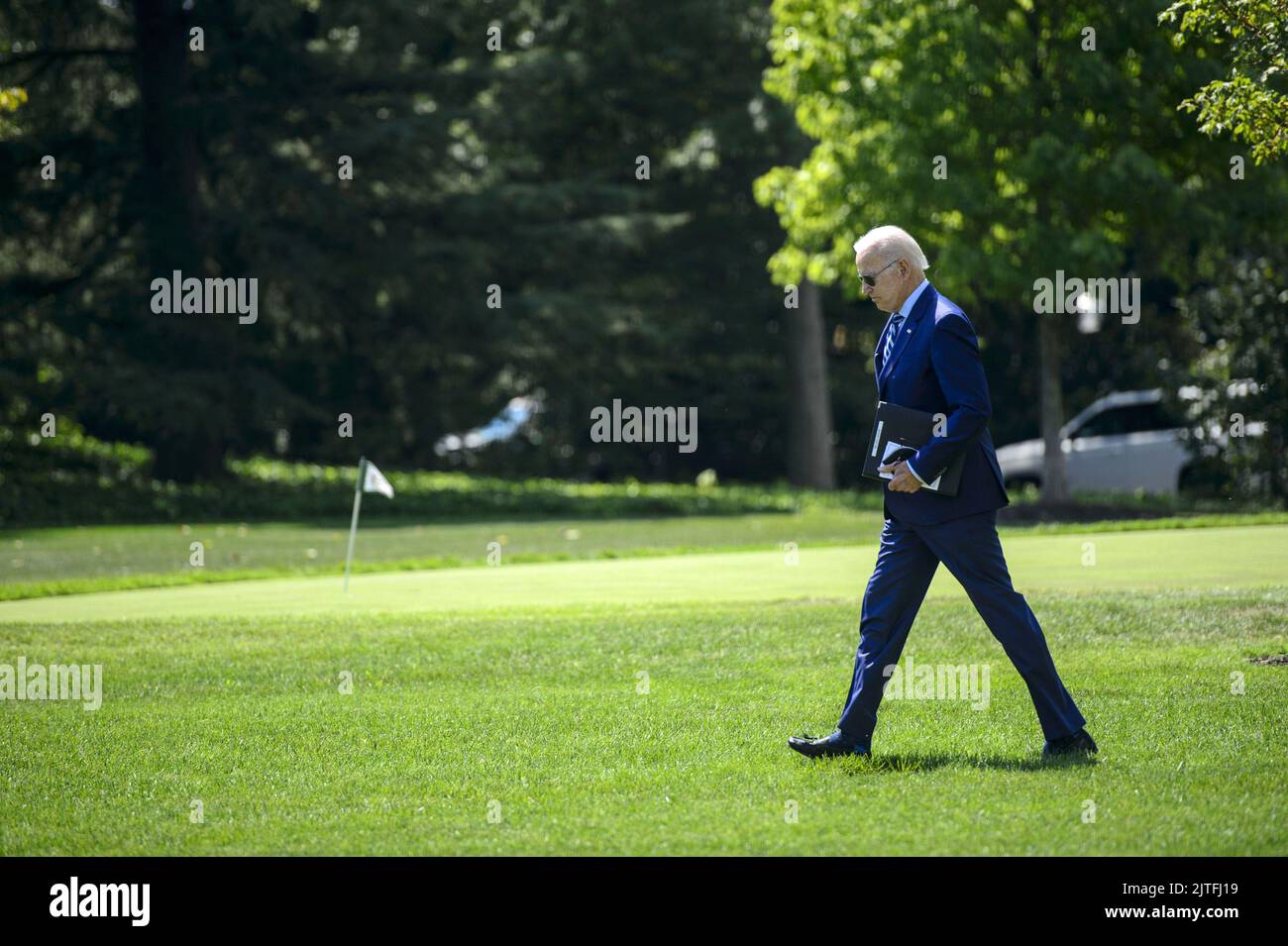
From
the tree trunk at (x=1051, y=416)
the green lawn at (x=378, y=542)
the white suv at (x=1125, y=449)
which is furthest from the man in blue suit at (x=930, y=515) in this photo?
the white suv at (x=1125, y=449)

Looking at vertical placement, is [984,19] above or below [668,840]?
above

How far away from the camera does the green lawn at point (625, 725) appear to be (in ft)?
20.0

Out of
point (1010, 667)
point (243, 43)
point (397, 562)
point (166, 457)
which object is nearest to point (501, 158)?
point (243, 43)

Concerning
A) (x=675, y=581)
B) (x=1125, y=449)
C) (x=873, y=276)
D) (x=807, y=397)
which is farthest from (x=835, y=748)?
(x=807, y=397)

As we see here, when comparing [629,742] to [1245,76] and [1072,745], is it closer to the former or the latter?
[1072,745]

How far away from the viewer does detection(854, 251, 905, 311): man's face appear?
7.13 metres

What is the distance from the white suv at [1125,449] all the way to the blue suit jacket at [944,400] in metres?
20.6

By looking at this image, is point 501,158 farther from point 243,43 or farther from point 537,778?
point 537,778

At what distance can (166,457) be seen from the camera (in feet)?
98.2

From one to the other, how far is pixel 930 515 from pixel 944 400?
0.53 m

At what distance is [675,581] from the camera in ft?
48.6

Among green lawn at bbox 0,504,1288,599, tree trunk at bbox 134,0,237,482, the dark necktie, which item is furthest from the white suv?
the dark necktie

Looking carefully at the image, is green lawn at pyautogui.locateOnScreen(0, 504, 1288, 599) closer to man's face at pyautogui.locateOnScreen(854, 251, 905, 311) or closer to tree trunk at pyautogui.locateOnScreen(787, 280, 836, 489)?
tree trunk at pyautogui.locateOnScreen(787, 280, 836, 489)

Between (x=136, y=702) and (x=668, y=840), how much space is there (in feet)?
15.0
